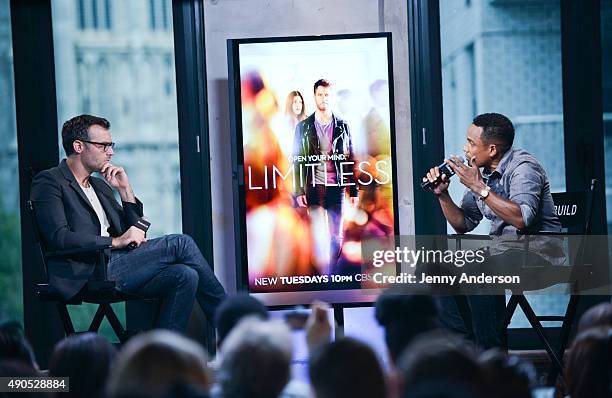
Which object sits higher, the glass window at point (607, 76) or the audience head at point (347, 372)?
the glass window at point (607, 76)

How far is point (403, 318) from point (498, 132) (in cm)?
224

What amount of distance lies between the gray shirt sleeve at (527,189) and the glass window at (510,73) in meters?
1.10

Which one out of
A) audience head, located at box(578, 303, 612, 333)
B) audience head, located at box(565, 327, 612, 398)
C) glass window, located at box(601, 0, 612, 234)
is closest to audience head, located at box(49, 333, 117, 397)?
audience head, located at box(565, 327, 612, 398)

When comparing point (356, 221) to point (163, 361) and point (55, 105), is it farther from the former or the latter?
point (163, 361)

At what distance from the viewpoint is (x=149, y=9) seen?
20.4ft

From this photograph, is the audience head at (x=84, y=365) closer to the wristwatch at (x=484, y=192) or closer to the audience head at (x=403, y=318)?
the audience head at (x=403, y=318)

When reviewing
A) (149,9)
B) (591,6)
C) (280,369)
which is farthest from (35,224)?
(591,6)

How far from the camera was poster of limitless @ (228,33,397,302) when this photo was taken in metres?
5.89

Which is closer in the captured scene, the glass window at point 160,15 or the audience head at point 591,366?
the audience head at point 591,366

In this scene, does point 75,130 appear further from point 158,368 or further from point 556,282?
point 158,368

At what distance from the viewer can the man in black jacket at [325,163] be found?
5.91 metres

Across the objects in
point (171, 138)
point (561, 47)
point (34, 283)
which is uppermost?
point (561, 47)

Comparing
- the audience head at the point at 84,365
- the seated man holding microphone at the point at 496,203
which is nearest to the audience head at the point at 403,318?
the audience head at the point at 84,365

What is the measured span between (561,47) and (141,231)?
283 cm
